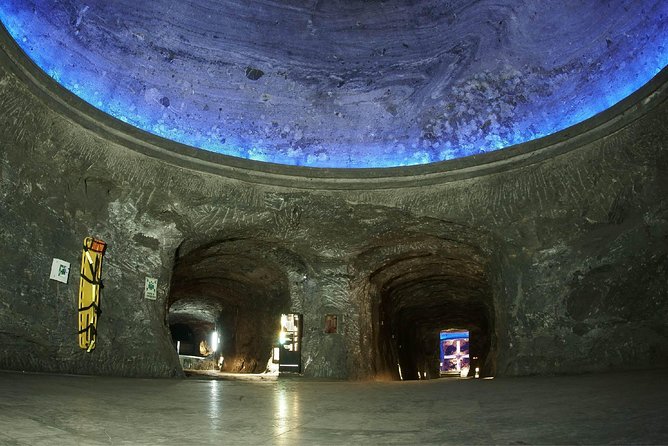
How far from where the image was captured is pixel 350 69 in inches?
367

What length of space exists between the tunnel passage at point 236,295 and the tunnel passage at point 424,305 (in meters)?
1.92

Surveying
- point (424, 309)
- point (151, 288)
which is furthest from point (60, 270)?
point (424, 309)

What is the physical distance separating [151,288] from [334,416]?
486 centimetres

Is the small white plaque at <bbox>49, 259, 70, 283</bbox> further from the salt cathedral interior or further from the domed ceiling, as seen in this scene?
the domed ceiling

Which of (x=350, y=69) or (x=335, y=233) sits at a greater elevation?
(x=350, y=69)

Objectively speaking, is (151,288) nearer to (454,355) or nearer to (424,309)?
(424,309)

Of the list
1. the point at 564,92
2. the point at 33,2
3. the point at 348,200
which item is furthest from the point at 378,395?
the point at 33,2

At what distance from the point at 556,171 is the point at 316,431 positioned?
18.9 ft

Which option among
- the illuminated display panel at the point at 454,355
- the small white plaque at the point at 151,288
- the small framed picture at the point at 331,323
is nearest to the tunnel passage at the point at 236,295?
the small white plaque at the point at 151,288

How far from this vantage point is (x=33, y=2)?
708 cm

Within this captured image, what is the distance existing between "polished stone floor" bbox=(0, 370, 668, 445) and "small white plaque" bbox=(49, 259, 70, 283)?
7.11 feet

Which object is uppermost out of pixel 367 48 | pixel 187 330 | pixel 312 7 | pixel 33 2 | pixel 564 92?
pixel 312 7

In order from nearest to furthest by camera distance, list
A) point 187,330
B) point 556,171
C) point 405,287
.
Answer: point 556,171 → point 405,287 → point 187,330

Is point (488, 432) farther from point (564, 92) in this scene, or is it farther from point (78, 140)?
point (564, 92)
